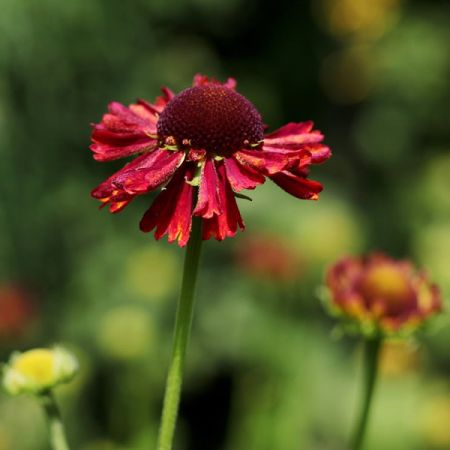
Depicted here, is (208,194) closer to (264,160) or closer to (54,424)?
(264,160)

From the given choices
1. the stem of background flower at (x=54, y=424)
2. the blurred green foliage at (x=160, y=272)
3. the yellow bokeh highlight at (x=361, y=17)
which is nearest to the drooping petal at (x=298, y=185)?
the stem of background flower at (x=54, y=424)

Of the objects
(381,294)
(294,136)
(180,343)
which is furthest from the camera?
(381,294)

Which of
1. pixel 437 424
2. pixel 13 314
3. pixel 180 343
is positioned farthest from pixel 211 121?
pixel 437 424

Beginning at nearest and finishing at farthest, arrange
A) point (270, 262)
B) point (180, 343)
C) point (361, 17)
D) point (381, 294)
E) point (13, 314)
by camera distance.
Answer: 1. point (180, 343)
2. point (381, 294)
3. point (13, 314)
4. point (270, 262)
5. point (361, 17)

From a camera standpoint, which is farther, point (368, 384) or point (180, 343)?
point (368, 384)

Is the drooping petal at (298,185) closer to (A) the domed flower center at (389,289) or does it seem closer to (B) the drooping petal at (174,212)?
(B) the drooping petal at (174,212)

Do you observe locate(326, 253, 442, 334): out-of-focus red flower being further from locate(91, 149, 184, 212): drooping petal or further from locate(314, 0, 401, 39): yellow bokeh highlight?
locate(314, 0, 401, 39): yellow bokeh highlight

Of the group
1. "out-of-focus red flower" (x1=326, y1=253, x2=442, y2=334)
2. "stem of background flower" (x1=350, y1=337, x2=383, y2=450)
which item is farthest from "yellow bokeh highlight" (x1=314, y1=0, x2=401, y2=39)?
"stem of background flower" (x1=350, y1=337, x2=383, y2=450)

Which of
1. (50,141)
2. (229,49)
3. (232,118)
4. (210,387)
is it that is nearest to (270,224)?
(210,387)

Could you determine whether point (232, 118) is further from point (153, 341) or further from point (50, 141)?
point (50, 141)
